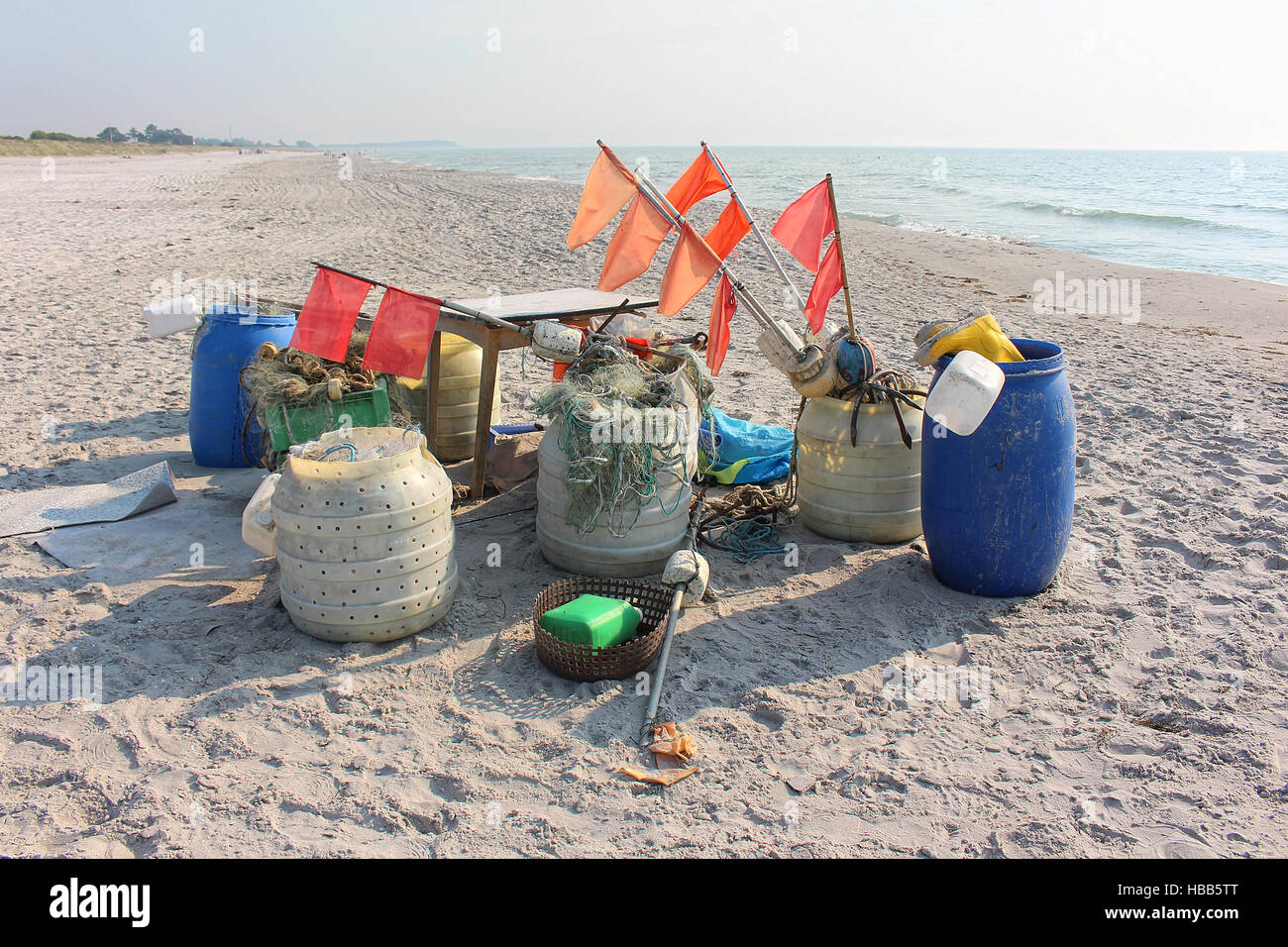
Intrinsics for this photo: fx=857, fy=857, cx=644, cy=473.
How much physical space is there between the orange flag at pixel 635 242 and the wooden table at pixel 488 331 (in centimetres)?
75

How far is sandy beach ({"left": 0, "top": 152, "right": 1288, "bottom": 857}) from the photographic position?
2.84 m

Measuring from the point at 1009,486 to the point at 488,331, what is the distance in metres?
2.96

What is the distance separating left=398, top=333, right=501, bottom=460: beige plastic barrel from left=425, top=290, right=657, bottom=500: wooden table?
0.09 metres

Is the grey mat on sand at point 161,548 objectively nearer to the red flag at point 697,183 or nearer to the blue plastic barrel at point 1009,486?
the red flag at point 697,183

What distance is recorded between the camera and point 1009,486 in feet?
13.4

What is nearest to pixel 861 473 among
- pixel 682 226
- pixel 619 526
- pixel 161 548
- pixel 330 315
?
pixel 619 526

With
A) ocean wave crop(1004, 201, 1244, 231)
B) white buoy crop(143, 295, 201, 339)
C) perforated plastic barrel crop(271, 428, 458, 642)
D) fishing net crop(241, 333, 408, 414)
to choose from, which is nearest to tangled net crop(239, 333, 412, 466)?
fishing net crop(241, 333, 408, 414)

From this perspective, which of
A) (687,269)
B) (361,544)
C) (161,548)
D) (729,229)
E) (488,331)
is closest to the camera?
(361,544)

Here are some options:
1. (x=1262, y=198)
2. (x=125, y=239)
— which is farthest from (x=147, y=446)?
(x=1262, y=198)

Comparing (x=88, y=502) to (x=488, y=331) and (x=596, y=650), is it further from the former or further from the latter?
(x=596, y=650)

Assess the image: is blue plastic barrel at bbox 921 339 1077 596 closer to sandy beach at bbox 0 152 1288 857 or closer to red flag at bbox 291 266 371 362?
sandy beach at bbox 0 152 1288 857

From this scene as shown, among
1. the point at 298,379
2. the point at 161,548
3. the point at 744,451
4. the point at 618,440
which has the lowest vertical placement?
the point at 161,548

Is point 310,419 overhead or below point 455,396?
below

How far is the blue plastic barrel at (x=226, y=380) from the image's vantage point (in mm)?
5598
